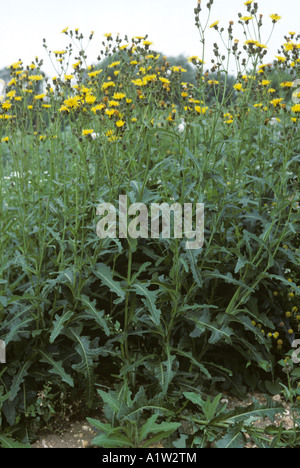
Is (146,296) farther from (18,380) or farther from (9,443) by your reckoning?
(9,443)

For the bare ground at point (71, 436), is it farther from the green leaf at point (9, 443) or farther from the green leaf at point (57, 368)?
the green leaf at point (57, 368)

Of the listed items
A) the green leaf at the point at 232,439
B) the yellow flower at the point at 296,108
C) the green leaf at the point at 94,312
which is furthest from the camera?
the yellow flower at the point at 296,108

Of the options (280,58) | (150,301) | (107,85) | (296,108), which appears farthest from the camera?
(280,58)

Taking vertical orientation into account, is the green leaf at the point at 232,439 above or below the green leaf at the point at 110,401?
below

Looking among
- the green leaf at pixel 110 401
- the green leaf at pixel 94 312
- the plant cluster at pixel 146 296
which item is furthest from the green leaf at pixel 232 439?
the green leaf at pixel 94 312

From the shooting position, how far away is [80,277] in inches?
105

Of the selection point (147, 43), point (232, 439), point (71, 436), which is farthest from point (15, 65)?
point (232, 439)

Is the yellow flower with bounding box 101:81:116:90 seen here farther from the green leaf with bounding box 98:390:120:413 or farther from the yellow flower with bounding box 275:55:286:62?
the green leaf with bounding box 98:390:120:413

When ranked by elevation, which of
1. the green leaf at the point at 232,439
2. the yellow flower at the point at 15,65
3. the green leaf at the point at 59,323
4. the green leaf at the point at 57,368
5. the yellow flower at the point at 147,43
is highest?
the yellow flower at the point at 147,43

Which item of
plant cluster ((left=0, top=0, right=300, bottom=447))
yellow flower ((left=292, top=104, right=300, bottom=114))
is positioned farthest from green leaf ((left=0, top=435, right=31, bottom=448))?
yellow flower ((left=292, top=104, right=300, bottom=114))

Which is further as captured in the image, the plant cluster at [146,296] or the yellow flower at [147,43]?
the yellow flower at [147,43]
